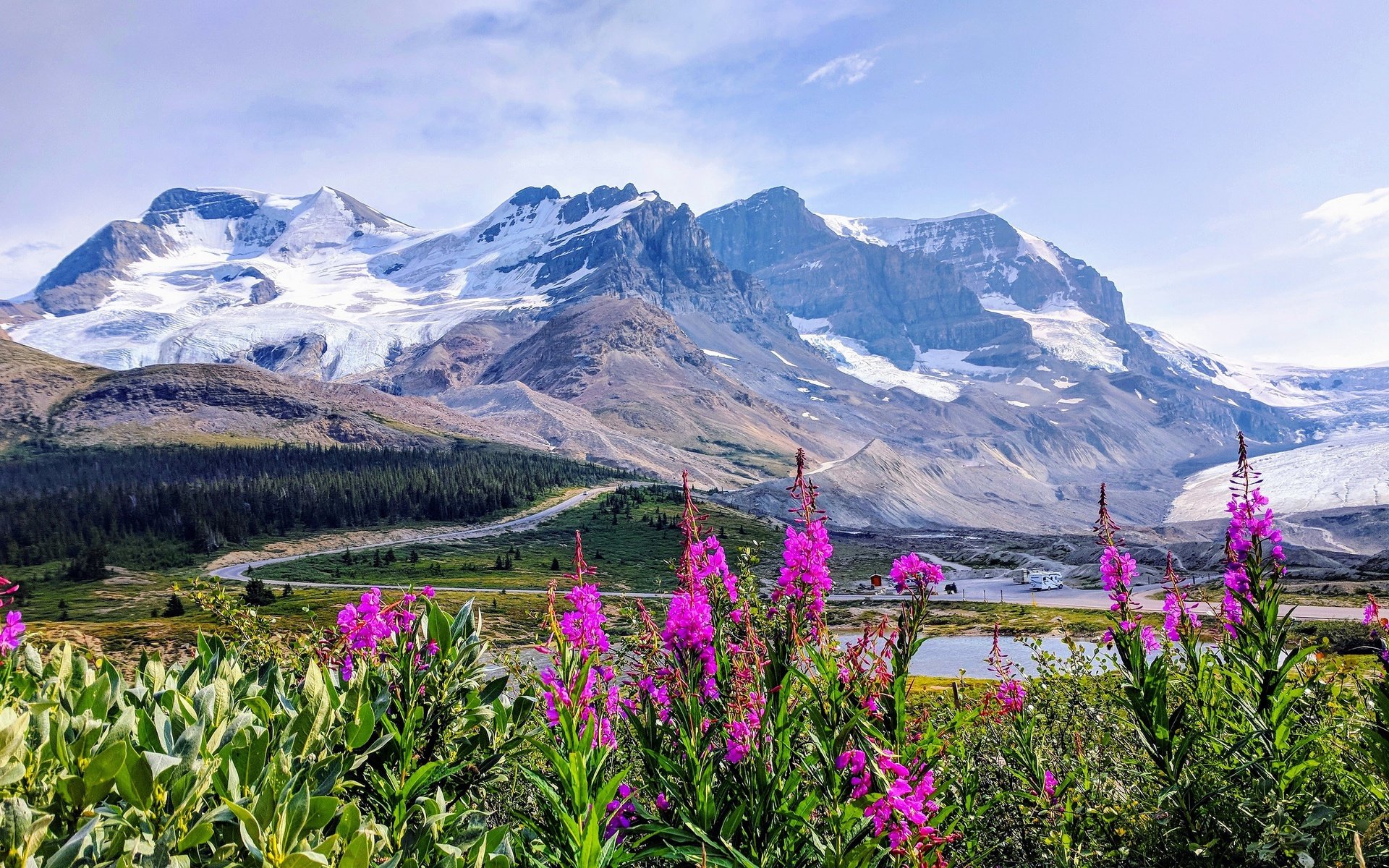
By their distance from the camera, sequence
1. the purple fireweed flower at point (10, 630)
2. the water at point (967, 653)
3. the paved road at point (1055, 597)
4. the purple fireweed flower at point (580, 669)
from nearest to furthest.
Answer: the purple fireweed flower at point (580, 669) < the purple fireweed flower at point (10, 630) < the water at point (967, 653) < the paved road at point (1055, 597)

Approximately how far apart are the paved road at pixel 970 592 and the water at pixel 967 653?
5380 mm

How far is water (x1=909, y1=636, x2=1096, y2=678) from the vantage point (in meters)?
39.6

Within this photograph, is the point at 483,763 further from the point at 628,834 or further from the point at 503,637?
the point at 503,637

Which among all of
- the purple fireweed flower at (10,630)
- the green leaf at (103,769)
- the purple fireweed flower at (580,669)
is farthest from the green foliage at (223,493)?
the green leaf at (103,769)

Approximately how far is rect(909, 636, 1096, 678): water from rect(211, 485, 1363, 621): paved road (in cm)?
538

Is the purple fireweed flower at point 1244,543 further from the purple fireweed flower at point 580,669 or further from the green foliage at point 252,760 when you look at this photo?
the green foliage at point 252,760

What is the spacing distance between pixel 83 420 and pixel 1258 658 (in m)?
246

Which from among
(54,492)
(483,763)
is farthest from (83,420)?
(483,763)

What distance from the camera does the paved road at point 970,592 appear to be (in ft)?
196

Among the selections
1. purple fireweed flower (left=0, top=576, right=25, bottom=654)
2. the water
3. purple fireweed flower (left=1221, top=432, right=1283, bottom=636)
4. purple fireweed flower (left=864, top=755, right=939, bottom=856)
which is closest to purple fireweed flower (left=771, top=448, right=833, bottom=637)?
purple fireweed flower (left=864, top=755, right=939, bottom=856)

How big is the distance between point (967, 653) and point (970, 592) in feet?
153

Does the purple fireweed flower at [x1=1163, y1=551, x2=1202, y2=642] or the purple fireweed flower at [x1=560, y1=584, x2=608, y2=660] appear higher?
the purple fireweed flower at [x1=560, y1=584, x2=608, y2=660]

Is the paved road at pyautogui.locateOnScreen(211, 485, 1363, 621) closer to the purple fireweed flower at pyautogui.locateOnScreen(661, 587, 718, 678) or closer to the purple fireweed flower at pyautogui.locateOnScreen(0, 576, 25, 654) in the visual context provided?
the purple fireweed flower at pyautogui.locateOnScreen(0, 576, 25, 654)

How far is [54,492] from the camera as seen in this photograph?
442 ft
